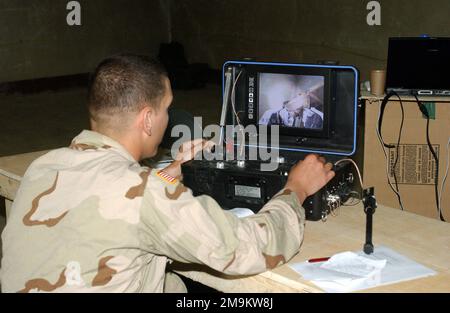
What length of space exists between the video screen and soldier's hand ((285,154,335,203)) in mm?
378

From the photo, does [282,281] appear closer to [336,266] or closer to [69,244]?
[336,266]

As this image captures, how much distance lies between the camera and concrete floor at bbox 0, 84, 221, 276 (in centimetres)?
606

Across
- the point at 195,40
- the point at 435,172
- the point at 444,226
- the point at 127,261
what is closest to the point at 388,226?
the point at 444,226

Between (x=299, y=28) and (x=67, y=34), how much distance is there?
8.89 ft

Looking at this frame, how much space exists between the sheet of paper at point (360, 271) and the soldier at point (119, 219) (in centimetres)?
9

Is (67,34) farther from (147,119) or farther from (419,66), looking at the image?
(147,119)

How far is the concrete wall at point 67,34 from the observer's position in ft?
25.6

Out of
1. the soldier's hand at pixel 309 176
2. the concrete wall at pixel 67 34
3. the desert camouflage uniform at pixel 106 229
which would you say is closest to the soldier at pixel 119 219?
the desert camouflage uniform at pixel 106 229

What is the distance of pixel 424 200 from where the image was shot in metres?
3.85

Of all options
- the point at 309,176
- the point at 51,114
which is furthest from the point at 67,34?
the point at 309,176

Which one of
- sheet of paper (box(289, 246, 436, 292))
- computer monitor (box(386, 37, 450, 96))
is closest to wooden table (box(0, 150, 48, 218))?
sheet of paper (box(289, 246, 436, 292))

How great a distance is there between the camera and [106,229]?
1.52 meters

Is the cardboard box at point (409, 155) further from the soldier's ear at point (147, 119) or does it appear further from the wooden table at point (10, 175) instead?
the soldier's ear at point (147, 119)

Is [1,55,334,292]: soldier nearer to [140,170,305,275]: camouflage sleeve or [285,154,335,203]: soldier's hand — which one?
[140,170,305,275]: camouflage sleeve
